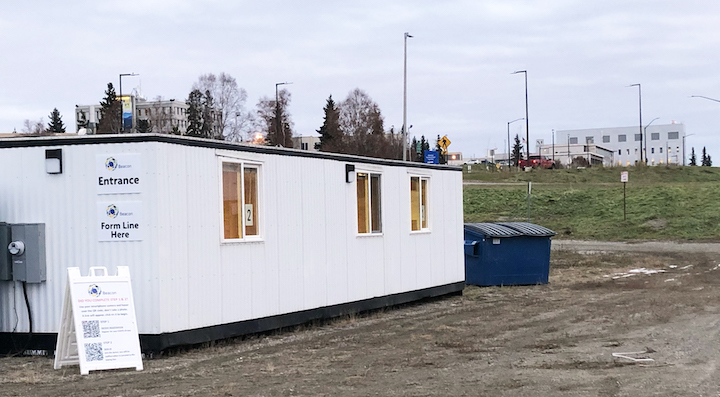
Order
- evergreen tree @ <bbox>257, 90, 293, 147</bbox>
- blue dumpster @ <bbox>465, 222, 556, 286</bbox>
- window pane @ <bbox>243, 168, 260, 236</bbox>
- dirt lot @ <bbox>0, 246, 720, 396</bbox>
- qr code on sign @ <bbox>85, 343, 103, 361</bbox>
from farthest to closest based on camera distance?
evergreen tree @ <bbox>257, 90, 293, 147</bbox>
blue dumpster @ <bbox>465, 222, 556, 286</bbox>
window pane @ <bbox>243, 168, 260, 236</bbox>
qr code on sign @ <bbox>85, 343, 103, 361</bbox>
dirt lot @ <bbox>0, 246, 720, 396</bbox>

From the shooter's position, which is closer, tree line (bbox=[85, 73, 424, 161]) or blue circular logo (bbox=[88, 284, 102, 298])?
blue circular logo (bbox=[88, 284, 102, 298])

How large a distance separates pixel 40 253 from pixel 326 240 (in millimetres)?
4600

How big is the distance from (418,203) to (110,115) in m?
65.5

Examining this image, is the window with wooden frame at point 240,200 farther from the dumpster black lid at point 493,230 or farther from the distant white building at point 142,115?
the dumpster black lid at point 493,230

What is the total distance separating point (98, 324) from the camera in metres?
10.2

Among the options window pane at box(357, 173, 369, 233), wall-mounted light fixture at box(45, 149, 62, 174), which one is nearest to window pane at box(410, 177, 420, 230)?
window pane at box(357, 173, 369, 233)

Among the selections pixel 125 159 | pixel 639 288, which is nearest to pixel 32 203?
pixel 125 159

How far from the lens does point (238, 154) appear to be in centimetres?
1228

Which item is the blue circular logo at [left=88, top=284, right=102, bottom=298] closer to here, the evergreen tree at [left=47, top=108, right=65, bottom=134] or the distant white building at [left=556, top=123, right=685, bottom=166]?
the evergreen tree at [left=47, top=108, right=65, bottom=134]

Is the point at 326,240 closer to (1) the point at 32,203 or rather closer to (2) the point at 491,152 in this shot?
(1) the point at 32,203

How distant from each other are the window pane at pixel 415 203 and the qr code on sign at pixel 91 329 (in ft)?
25.9

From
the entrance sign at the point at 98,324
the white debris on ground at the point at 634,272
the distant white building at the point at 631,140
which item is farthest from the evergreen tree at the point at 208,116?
the distant white building at the point at 631,140

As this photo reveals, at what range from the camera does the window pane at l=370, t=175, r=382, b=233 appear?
15703 mm

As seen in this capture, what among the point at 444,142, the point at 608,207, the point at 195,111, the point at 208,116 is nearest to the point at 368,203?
the point at 444,142
